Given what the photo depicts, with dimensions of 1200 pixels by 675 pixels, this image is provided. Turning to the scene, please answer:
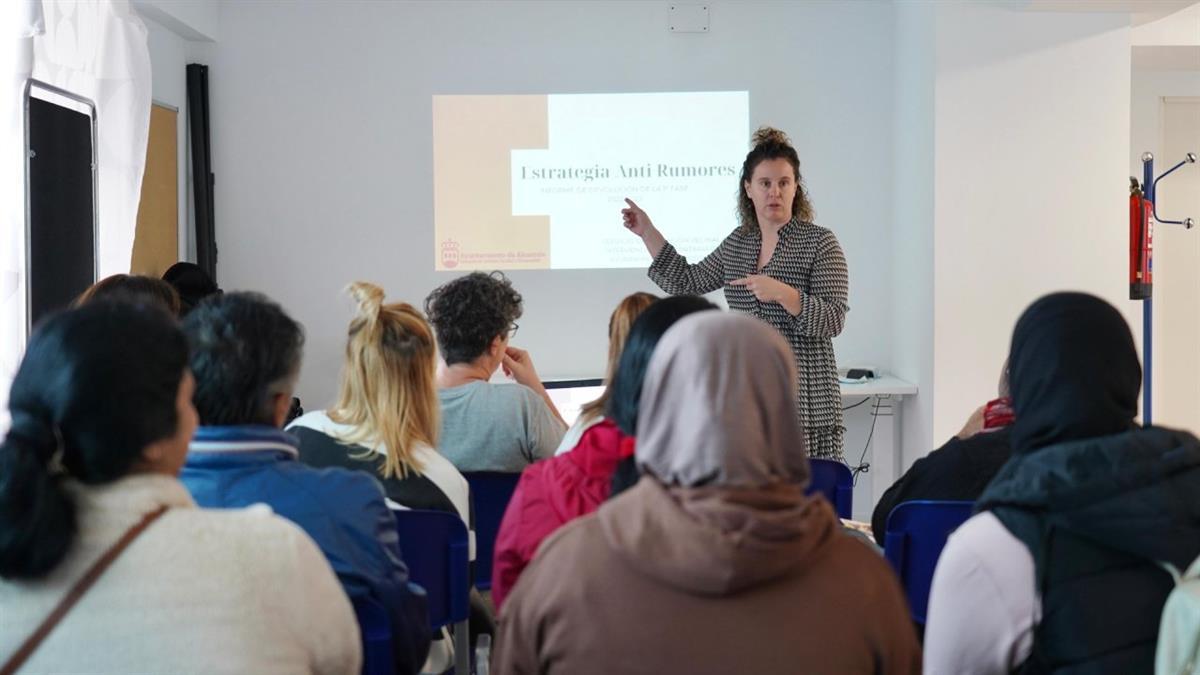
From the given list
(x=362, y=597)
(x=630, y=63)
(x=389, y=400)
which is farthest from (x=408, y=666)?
(x=630, y=63)

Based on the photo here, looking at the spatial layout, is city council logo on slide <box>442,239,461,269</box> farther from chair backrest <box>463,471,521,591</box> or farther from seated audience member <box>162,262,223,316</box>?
chair backrest <box>463,471,521,591</box>

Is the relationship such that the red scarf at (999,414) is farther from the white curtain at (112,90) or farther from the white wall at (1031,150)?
the white curtain at (112,90)

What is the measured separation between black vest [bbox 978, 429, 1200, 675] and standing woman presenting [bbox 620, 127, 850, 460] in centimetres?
212

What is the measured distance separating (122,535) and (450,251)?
471 cm

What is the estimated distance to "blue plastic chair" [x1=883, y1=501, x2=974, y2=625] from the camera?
2.25m

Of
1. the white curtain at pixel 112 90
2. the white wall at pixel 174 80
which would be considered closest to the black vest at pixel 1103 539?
the white curtain at pixel 112 90

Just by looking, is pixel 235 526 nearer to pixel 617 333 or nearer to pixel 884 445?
pixel 617 333

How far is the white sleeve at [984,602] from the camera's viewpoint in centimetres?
150

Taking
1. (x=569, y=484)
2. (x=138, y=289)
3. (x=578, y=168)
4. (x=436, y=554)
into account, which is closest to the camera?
(x=569, y=484)

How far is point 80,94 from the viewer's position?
4098 mm

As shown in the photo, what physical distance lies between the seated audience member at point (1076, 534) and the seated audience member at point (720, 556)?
1.11ft

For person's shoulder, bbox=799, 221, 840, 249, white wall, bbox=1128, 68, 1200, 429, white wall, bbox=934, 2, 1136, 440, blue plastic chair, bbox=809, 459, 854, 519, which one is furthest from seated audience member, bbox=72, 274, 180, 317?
white wall, bbox=1128, 68, 1200, 429

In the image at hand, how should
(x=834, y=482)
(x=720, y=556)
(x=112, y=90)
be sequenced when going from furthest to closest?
1. (x=112, y=90)
2. (x=834, y=482)
3. (x=720, y=556)

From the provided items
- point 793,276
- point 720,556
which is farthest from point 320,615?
point 793,276
